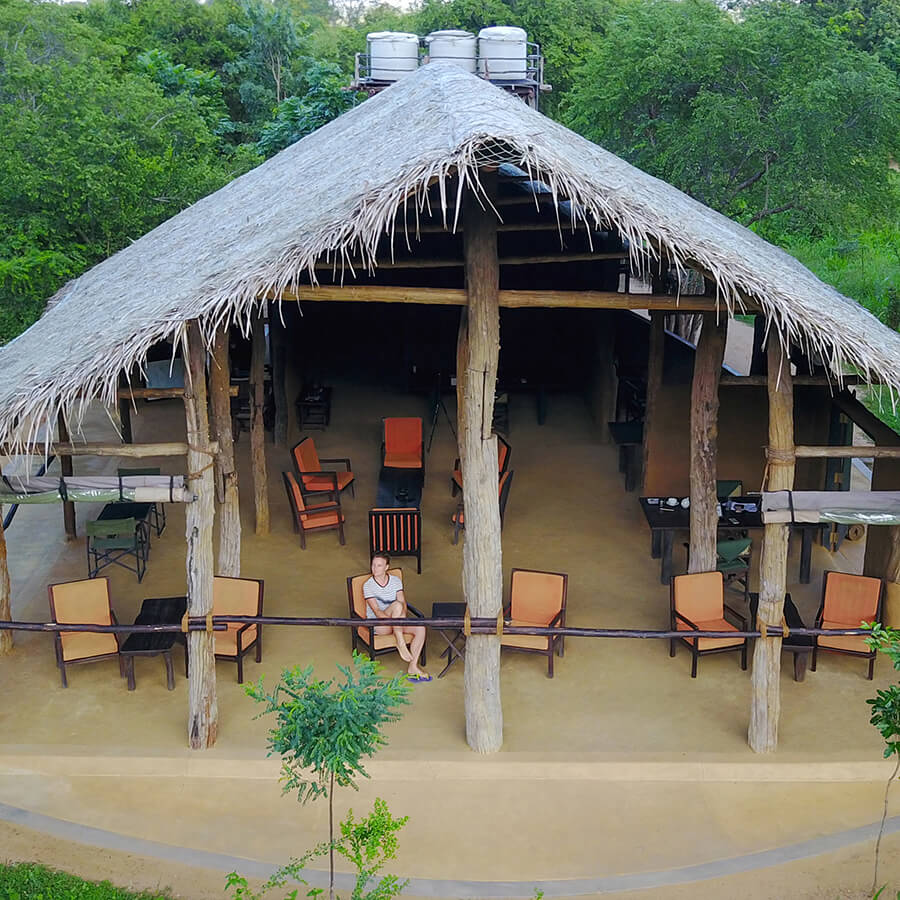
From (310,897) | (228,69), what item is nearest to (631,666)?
(310,897)

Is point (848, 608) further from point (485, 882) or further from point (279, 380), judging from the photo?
point (279, 380)

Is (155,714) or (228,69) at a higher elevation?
(228,69)

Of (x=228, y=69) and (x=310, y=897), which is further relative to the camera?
(x=228, y=69)

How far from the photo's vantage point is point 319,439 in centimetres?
1409

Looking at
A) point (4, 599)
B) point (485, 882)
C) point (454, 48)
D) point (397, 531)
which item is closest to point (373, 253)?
point (485, 882)

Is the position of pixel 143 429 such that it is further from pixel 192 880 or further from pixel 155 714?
pixel 192 880

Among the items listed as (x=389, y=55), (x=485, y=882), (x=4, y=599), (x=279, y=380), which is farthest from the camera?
(x=389, y=55)

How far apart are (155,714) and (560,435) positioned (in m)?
7.78

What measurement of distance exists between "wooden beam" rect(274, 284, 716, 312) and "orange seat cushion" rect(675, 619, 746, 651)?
261 centimetres

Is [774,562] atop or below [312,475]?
below

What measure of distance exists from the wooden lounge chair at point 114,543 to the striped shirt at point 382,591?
2.86 meters

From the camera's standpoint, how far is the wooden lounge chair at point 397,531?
9.84 metres

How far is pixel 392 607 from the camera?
8109mm

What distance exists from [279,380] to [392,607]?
19.4ft
